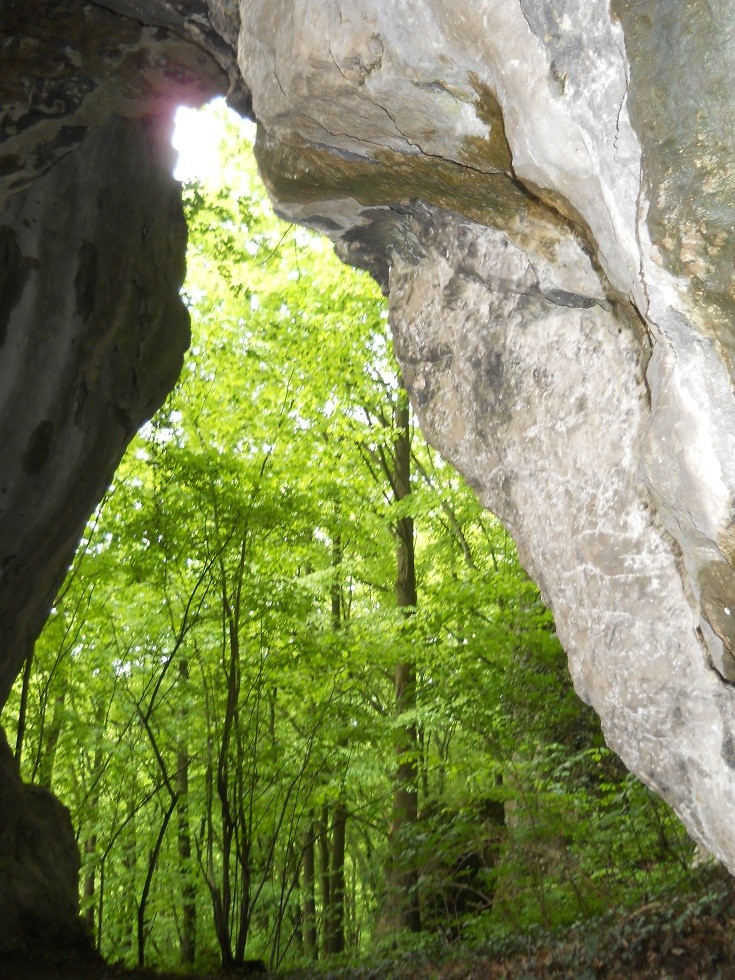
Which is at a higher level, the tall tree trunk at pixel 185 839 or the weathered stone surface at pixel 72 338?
the weathered stone surface at pixel 72 338

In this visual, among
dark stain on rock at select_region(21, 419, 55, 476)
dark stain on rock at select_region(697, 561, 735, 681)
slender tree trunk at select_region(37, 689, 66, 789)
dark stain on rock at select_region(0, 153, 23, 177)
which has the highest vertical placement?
dark stain on rock at select_region(0, 153, 23, 177)

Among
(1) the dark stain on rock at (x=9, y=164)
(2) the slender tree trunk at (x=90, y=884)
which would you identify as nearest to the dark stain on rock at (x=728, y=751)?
(1) the dark stain on rock at (x=9, y=164)

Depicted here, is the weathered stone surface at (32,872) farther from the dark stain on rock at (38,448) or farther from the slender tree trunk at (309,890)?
the slender tree trunk at (309,890)

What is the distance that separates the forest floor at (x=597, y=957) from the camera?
17.5 ft

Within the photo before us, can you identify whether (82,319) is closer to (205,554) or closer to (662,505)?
(205,554)

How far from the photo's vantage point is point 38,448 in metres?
5.47

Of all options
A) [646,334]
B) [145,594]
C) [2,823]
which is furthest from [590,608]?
[145,594]

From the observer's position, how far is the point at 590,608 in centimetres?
320

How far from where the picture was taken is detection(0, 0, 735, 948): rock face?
6.31 feet

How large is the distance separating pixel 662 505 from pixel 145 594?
336 inches

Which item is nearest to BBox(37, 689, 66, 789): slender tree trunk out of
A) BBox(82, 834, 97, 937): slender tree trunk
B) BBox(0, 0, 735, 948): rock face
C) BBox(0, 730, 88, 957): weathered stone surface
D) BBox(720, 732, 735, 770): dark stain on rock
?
BBox(82, 834, 97, 937): slender tree trunk

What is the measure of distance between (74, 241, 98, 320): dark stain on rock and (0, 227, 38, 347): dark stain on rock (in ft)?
1.17

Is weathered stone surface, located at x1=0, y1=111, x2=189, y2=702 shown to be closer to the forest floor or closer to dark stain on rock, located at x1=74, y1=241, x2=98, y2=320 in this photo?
dark stain on rock, located at x1=74, y1=241, x2=98, y2=320

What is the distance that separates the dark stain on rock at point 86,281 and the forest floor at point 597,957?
5.44m
